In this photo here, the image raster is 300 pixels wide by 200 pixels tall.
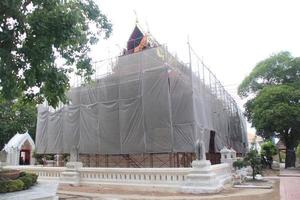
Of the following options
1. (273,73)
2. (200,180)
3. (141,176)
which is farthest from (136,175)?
(273,73)

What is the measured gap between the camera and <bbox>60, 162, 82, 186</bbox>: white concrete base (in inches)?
489

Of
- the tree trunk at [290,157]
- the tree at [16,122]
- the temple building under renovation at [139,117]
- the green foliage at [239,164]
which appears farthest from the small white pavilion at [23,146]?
the tree trunk at [290,157]

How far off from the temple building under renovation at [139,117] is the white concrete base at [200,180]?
2684 mm

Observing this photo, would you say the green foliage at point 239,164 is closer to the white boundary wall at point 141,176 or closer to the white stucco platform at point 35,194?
the white boundary wall at point 141,176

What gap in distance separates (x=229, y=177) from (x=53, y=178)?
7358 millimetres

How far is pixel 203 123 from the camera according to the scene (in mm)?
14695

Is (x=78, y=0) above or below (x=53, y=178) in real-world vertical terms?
above

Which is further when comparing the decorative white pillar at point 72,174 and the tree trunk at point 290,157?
the tree trunk at point 290,157

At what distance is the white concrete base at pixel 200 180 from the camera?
982 centimetres

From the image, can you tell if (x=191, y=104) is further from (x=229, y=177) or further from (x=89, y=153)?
(x=89, y=153)

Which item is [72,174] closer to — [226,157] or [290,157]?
[226,157]

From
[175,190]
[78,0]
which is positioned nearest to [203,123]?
[175,190]

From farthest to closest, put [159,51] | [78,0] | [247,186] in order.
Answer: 1. [159,51]
2. [247,186]
3. [78,0]

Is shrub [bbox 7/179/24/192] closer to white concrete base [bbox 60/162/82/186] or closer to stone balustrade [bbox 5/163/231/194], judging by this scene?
stone balustrade [bbox 5/163/231/194]
